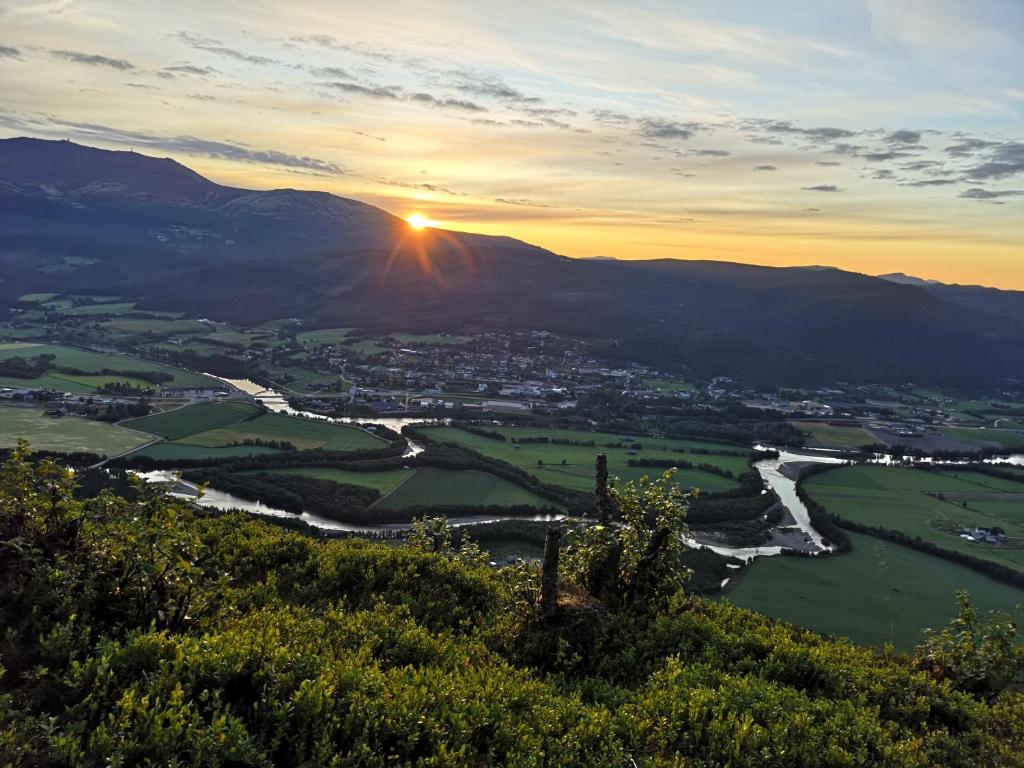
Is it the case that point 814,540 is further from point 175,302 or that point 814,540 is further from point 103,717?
point 175,302

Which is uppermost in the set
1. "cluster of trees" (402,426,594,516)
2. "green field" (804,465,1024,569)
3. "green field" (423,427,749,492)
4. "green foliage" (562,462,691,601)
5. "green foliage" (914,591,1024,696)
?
"green foliage" (562,462,691,601)

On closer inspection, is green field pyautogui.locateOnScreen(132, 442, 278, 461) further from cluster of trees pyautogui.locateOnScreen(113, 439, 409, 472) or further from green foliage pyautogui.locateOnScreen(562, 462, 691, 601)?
green foliage pyautogui.locateOnScreen(562, 462, 691, 601)

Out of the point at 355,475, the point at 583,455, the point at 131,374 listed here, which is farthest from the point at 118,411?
the point at 583,455

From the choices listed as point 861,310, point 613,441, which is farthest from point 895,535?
point 861,310

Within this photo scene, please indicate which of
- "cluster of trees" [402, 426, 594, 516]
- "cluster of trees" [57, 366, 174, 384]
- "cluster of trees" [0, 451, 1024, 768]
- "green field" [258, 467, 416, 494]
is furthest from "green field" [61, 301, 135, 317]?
"cluster of trees" [0, 451, 1024, 768]

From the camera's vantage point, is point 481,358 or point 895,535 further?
point 481,358

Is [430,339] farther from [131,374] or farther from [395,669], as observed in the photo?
[395,669]

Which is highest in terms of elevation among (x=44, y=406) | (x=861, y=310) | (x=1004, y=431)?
(x=861, y=310)
